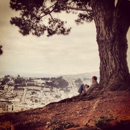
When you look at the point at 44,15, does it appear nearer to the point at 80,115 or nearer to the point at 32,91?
the point at 32,91

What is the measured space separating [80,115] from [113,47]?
3.79ft

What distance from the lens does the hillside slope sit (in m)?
2.86

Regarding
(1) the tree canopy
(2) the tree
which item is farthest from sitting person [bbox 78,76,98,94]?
(1) the tree canopy

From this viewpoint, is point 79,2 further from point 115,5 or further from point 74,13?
point 115,5

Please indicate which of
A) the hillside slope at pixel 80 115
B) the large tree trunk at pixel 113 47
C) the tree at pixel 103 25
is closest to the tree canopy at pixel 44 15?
the tree at pixel 103 25

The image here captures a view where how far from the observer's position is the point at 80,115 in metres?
3.02

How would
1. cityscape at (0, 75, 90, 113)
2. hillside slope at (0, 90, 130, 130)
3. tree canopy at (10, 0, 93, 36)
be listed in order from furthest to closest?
1. tree canopy at (10, 0, 93, 36)
2. cityscape at (0, 75, 90, 113)
3. hillside slope at (0, 90, 130, 130)

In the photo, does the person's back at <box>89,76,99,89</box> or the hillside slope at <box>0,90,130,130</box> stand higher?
the person's back at <box>89,76,99,89</box>

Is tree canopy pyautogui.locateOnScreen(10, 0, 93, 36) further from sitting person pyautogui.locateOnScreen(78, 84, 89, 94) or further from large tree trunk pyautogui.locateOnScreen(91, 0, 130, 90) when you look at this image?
sitting person pyautogui.locateOnScreen(78, 84, 89, 94)

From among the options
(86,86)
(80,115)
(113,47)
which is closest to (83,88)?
(86,86)

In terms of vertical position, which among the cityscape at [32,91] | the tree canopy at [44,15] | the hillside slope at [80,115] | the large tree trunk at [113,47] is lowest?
the hillside slope at [80,115]

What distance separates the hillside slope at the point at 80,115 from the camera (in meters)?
2.86

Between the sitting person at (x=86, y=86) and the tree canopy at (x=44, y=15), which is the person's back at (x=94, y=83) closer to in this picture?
the sitting person at (x=86, y=86)

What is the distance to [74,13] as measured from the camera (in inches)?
137
